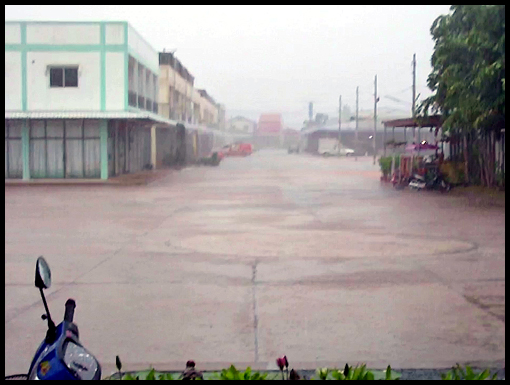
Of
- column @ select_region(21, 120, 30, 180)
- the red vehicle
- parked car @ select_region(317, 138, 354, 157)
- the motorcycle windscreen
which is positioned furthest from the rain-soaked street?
parked car @ select_region(317, 138, 354, 157)

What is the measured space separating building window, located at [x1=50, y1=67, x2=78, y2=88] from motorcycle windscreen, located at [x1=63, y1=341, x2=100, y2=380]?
1041 inches

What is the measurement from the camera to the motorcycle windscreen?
3.25 metres

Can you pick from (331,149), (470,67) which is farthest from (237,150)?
(470,67)

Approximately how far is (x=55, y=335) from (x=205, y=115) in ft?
154

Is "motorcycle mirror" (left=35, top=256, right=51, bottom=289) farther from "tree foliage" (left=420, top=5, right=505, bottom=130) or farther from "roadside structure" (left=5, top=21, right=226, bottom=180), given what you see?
"roadside structure" (left=5, top=21, right=226, bottom=180)

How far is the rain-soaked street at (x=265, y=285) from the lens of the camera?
605 centimetres

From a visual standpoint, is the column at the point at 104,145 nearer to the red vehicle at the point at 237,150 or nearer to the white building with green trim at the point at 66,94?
the white building with green trim at the point at 66,94

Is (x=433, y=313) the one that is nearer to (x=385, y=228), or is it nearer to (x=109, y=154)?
(x=385, y=228)

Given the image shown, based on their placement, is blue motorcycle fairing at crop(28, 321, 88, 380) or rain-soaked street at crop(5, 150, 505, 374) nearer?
blue motorcycle fairing at crop(28, 321, 88, 380)

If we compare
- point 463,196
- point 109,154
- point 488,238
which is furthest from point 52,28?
point 488,238

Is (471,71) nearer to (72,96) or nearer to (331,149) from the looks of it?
(72,96)

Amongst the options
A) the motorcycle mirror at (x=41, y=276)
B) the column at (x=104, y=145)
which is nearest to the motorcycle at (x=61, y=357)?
the motorcycle mirror at (x=41, y=276)

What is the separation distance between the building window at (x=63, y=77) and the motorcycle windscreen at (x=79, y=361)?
26.5 meters

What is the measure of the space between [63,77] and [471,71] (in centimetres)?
1626
